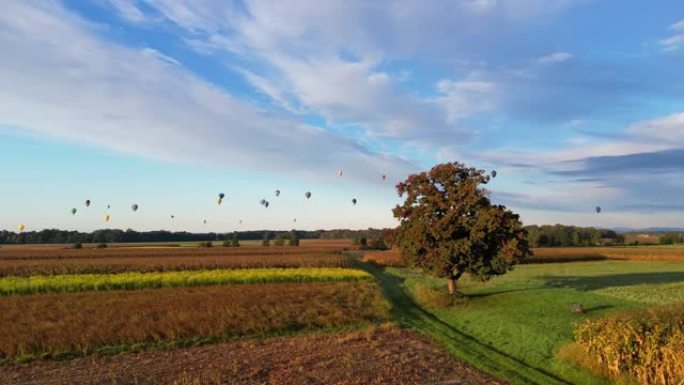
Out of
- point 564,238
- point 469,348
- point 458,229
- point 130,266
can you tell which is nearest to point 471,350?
point 469,348

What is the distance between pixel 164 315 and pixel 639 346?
18.5 meters

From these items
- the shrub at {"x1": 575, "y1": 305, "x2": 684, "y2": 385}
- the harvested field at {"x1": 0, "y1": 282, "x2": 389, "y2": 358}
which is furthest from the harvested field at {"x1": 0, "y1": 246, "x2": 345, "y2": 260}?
the shrub at {"x1": 575, "y1": 305, "x2": 684, "y2": 385}

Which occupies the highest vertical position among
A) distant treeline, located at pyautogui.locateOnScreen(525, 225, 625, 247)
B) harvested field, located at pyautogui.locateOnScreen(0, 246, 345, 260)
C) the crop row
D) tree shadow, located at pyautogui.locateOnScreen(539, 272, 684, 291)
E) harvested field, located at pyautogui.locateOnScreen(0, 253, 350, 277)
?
distant treeline, located at pyautogui.locateOnScreen(525, 225, 625, 247)

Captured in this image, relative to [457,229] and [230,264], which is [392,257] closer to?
[230,264]

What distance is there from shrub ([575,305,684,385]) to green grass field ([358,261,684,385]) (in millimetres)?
658

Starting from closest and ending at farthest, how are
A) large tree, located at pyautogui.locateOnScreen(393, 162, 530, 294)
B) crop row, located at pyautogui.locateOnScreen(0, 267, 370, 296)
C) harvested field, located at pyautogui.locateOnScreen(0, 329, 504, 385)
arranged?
harvested field, located at pyautogui.locateOnScreen(0, 329, 504, 385), large tree, located at pyautogui.locateOnScreen(393, 162, 530, 294), crop row, located at pyautogui.locateOnScreen(0, 267, 370, 296)

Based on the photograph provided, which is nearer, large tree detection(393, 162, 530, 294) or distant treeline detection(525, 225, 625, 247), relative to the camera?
large tree detection(393, 162, 530, 294)

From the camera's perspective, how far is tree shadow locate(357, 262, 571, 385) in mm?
14599

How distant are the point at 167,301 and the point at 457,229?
53.7 feet

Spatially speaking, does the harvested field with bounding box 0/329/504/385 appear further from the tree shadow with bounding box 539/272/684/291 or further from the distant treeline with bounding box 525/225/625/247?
the distant treeline with bounding box 525/225/625/247

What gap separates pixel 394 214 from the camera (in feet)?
103

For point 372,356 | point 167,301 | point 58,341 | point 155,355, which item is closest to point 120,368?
point 155,355

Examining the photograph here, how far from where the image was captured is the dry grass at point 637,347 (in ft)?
41.6

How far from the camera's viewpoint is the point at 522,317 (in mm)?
22750
